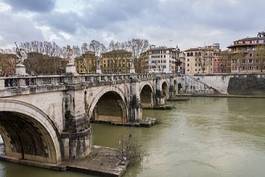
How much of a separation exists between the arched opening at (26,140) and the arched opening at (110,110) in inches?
386

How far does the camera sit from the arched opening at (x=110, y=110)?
24.4 metres

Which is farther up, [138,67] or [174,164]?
[138,67]

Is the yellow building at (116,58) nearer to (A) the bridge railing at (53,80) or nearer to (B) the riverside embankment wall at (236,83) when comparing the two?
(B) the riverside embankment wall at (236,83)

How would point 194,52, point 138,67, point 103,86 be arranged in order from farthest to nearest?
1. point 194,52
2. point 138,67
3. point 103,86

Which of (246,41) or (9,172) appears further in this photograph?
(246,41)

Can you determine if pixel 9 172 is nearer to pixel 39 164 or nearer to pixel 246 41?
pixel 39 164

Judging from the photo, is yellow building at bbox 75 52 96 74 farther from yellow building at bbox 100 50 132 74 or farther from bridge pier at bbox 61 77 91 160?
bridge pier at bbox 61 77 91 160

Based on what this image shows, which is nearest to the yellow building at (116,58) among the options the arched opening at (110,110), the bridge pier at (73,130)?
the arched opening at (110,110)

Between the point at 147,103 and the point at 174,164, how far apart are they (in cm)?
2063

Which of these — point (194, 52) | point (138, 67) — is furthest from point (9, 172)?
point (194, 52)

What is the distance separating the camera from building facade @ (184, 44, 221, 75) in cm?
8069

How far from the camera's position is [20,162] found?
47.9 feet

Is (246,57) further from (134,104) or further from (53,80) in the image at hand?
(53,80)

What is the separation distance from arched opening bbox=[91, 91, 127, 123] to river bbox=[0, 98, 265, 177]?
1263 mm
